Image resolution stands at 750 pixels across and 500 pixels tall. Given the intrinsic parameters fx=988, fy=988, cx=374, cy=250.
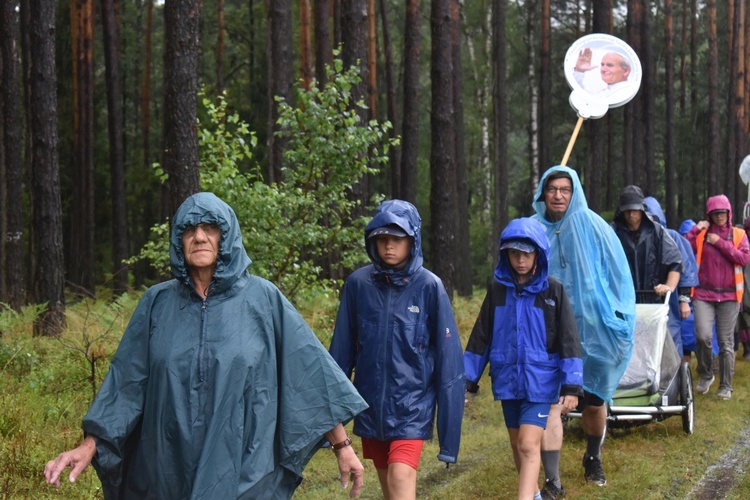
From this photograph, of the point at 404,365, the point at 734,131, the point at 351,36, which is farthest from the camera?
the point at 734,131

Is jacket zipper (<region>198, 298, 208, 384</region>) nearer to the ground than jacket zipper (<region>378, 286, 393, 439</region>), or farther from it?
farther from it

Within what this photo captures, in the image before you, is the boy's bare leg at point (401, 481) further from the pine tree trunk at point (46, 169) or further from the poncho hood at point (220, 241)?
the pine tree trunk at point (46, 169)

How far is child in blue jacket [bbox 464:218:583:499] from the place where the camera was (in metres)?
6.50

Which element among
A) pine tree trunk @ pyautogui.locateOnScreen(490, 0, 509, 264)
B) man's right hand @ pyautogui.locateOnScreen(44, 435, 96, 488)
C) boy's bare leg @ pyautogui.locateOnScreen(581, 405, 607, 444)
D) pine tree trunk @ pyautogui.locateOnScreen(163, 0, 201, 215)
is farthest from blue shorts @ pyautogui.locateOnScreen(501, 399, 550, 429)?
pine tree trunk @ pyautogui.locateOnScreen(490, 0, 509, 264)

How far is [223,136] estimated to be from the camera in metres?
12.0

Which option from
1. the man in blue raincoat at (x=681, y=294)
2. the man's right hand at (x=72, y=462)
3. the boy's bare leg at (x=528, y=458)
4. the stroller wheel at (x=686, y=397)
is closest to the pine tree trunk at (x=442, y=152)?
the man in blue raincoat at (x=681, y=294)

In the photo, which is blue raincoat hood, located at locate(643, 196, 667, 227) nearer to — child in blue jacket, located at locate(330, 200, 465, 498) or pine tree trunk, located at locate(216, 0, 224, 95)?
child in blue jacket, located at locate(330, 200, 465, 498)

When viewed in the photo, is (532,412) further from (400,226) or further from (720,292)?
(720,292)

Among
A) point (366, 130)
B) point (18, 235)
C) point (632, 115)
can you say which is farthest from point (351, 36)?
point (632, 115)

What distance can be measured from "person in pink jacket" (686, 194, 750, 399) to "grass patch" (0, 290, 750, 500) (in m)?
0.61

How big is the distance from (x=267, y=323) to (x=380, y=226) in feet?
4.81

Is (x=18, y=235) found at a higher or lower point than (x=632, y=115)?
lower

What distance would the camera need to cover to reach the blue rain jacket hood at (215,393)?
4.15m

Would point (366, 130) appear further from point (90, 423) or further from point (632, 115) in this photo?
point (632, 115)
